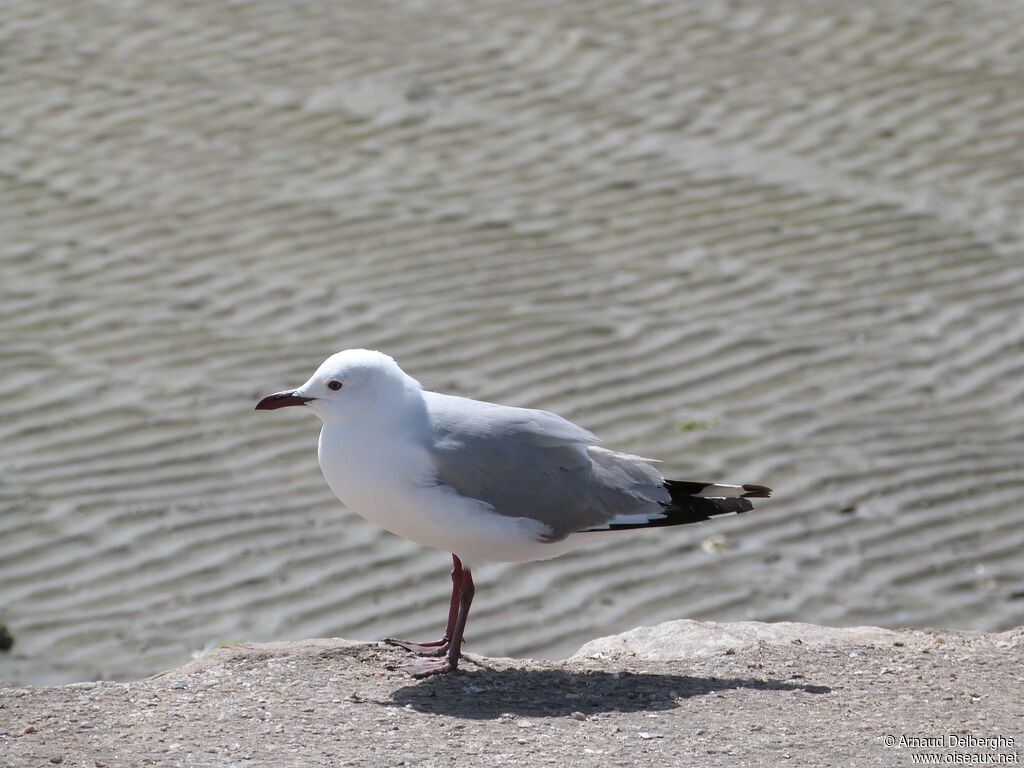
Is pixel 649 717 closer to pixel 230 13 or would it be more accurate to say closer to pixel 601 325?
pixel 601 325

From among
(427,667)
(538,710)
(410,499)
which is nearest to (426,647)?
(427,667)

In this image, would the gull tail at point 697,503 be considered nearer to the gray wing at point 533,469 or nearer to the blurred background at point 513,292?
the gray wing at point 533,469

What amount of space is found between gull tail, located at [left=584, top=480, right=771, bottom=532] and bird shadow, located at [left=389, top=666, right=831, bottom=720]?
1.62 feet

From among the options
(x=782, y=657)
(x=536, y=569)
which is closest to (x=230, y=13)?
(x=536, y=569)

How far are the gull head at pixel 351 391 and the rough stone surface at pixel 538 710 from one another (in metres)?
0.84

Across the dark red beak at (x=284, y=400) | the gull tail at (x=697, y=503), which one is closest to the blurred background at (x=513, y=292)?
the gull tail at (x=697, y=503)

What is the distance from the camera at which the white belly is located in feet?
13.6

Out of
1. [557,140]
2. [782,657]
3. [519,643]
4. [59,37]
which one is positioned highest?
[59,37]

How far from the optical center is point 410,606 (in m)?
6.28

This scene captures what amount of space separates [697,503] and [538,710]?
0.86 meters

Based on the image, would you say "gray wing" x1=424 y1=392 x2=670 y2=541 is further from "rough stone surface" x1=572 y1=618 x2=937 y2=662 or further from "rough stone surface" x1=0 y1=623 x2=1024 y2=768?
"rough stone surface" x1=572 y1=618 x2=937 y2=662

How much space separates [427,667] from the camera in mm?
4430

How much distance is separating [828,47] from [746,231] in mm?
3450

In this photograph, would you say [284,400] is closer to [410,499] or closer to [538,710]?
[410,499]
